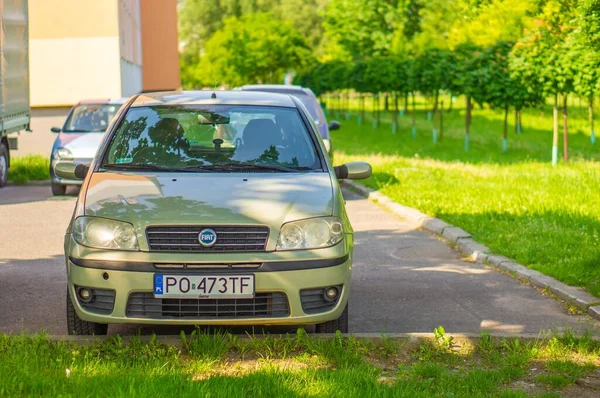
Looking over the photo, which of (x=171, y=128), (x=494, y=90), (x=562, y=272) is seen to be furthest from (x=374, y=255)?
(x=494, y=90)

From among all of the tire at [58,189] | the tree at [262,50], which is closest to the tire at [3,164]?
the tire at [58,189]

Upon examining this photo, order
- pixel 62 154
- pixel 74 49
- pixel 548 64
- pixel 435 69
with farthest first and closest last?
pixel 435 69 → pixel 74 49 → pixel 548 64 → pixel 62 154

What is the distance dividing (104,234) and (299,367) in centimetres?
134

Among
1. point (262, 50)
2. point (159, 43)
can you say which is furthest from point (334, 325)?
point (262, 50)

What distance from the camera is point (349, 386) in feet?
16.7

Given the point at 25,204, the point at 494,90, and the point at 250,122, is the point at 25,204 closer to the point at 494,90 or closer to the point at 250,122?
the point at 250,122

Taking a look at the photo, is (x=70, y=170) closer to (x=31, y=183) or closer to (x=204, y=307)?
(x=204, y=307)

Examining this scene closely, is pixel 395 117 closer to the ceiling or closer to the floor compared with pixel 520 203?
closer to the floor

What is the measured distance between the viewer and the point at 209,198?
606 cm

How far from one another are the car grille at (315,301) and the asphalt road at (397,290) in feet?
2.34

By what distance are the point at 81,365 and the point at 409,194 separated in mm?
10319

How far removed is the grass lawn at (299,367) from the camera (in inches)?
198

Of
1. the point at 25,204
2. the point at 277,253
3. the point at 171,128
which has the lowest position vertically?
the point at 25,204

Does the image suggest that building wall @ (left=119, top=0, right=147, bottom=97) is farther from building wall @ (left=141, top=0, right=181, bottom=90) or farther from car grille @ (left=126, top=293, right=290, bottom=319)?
car grille @ (left=126, top=293, right=290, bottom=319)
